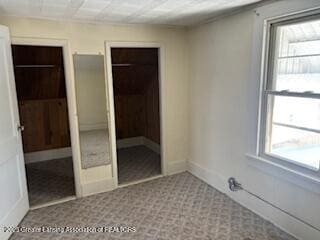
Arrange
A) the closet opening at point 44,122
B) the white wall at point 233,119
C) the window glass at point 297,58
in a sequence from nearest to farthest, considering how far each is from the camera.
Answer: the window glass at point 297,58
the white wall at point 233,119
the closet opening at point 44,122

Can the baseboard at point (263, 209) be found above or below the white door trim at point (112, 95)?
below

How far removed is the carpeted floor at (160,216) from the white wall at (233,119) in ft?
0.70

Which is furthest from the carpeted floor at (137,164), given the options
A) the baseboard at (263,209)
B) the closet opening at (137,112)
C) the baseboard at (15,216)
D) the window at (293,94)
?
the window at (293,94)

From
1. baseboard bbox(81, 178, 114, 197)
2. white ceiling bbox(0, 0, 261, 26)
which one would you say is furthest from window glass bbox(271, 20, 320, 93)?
baseboard bbox(81, 178, 114, 197)

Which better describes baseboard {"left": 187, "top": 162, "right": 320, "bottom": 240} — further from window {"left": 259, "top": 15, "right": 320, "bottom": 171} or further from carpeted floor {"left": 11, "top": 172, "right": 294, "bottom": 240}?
window {"left": 259, "top": 15, "right": 320, "bottom": 171}

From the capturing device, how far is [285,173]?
2266 mm

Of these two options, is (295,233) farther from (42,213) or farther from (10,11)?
(10,11)

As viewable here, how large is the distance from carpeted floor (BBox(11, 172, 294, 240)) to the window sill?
21.0 inches

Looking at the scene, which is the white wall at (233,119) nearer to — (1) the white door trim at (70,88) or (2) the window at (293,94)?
(2) the window at (293,94)

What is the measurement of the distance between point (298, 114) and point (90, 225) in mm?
2318

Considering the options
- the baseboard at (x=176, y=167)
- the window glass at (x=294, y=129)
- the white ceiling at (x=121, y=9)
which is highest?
the white ceiling at (x=121, y=9)

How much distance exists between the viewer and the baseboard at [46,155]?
4.30 meters

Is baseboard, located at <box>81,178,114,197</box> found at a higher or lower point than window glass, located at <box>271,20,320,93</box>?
lower

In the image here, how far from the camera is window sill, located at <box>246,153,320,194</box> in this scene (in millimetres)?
2040
